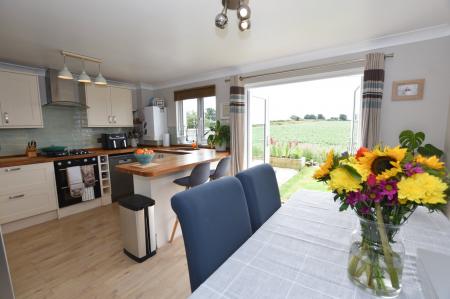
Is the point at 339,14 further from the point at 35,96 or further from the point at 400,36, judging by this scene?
the point at 35,96

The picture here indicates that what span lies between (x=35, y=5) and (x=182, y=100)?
2.68 metres

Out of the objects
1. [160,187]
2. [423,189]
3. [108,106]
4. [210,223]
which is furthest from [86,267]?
[108,106]

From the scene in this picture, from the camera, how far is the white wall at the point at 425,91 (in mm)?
2062

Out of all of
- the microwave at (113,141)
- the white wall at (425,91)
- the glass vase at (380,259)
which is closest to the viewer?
the glass vase at (380,259)

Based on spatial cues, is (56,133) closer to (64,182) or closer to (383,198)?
(64,182)

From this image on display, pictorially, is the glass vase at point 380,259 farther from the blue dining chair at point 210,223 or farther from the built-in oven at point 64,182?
the built-in oven at point 64,182

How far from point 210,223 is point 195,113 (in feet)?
11.3

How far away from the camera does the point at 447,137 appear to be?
204 cm

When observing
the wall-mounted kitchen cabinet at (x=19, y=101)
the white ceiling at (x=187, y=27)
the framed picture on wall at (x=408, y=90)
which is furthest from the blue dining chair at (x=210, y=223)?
the wall-mounted kitchen cabinet at (x=19, y=101)

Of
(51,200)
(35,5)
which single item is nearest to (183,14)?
(35,5)

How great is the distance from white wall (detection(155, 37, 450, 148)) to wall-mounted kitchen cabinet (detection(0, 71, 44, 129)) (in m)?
4.23

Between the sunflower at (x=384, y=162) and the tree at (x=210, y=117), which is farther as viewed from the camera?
the tree at (x=210, y=117)

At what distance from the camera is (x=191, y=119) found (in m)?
4.25

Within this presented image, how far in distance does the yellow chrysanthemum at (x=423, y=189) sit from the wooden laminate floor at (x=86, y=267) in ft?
5.34
